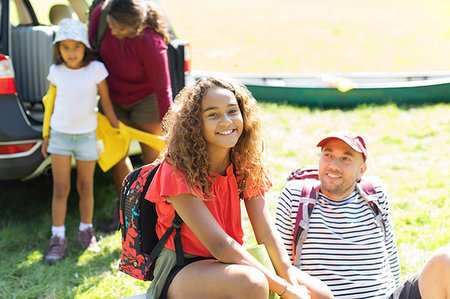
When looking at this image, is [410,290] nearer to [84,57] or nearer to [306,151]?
[84,57]

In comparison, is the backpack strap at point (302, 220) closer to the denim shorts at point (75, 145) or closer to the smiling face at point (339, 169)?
the smiling face at point (339, 169)

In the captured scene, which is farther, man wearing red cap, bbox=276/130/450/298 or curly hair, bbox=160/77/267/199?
man wearing red cap, bbox=276/130/450/298

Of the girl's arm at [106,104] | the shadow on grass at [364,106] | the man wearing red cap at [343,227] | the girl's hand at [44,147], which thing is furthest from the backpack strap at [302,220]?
the shadow on grass at [364,106]

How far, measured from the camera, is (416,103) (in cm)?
802

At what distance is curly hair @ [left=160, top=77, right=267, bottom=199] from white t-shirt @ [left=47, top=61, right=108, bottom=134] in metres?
1.28

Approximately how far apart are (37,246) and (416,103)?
6040 mm

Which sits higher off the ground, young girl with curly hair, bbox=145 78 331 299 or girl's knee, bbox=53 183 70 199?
young girl with curly hair, bbox=145 78 331 299

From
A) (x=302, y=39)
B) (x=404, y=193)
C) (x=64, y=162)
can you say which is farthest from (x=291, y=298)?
(x=302, y=39)

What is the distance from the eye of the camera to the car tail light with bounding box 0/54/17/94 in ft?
12.2

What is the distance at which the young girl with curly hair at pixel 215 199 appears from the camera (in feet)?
7.68

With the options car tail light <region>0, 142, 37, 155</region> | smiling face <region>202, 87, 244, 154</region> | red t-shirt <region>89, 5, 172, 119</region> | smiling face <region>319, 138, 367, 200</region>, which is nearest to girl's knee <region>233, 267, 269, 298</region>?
smiling face <region>202, 87, 244, 154</region>

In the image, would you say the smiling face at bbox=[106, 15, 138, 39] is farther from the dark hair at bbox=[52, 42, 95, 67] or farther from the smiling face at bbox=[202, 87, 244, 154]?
the smiling face at bbox=[202, 87, 244, 154]

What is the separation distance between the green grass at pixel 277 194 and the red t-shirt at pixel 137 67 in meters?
0.92

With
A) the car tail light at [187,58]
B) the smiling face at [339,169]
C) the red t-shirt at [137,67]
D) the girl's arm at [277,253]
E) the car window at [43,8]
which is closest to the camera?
the girl's arm at [277,253]
